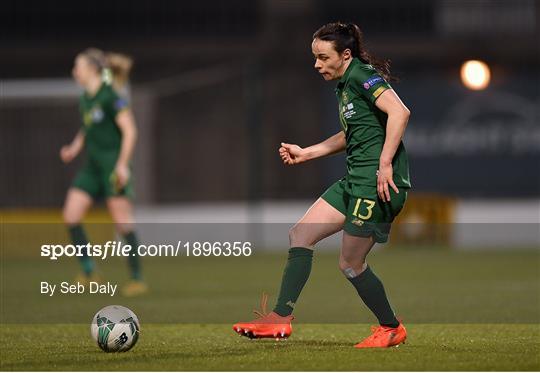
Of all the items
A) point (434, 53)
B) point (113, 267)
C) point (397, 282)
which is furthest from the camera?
point (434, 53)

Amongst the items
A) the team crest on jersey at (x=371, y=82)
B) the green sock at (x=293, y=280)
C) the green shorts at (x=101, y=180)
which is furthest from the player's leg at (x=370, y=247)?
the green shorts at (x=101, y=180)

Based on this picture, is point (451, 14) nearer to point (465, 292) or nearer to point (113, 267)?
point (113, 267)

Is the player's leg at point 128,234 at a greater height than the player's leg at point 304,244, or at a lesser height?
lesser

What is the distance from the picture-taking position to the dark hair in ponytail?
7.87 m

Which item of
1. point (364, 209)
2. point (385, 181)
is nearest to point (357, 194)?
point (364, 209)

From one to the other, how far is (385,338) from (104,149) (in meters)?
5.37

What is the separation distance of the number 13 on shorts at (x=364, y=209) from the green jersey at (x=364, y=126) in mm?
107

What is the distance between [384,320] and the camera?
7.97 m

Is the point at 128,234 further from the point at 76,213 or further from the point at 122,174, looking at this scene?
the point at 122,174

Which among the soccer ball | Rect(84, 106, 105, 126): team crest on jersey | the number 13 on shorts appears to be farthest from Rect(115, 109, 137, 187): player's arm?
the number 13 on shorts

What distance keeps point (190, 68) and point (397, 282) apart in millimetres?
12391

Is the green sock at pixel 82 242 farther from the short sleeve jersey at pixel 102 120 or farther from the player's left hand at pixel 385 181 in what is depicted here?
the player's left hand at pixel 385 181

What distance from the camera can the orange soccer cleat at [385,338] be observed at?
7953mm

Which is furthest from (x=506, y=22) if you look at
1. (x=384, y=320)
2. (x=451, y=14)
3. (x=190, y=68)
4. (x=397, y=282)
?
(x=384, y=320)
